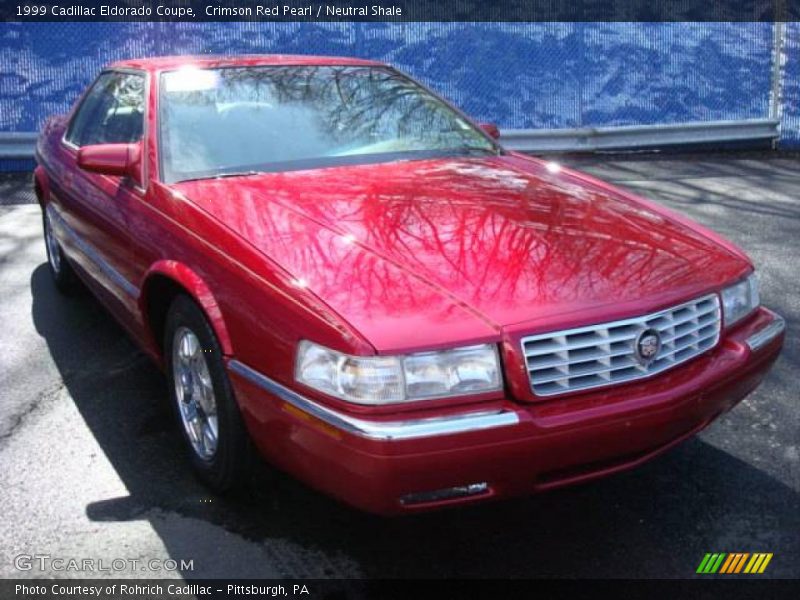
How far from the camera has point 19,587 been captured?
2922 millimetres

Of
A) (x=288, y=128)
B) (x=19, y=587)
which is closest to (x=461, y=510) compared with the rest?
(x=19, y=587)

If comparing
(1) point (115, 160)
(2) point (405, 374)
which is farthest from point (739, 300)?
(1) point (115, 160)

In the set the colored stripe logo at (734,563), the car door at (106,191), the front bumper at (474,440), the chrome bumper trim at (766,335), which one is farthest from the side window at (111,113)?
the colored stripe logo at (734,563)

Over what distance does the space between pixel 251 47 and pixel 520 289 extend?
8.93m

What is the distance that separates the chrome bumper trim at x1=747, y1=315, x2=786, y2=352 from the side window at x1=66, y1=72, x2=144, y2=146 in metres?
2.66

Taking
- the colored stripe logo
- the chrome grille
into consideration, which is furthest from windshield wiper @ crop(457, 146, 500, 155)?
the colored stripe logo

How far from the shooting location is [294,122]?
13.9 ft

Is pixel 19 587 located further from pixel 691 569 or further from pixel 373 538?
pixel 691 569

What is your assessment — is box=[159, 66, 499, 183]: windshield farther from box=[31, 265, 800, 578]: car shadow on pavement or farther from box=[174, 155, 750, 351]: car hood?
box=[31, 265, 800, 578]: car shadow on pavement

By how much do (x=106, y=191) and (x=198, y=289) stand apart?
1312mm

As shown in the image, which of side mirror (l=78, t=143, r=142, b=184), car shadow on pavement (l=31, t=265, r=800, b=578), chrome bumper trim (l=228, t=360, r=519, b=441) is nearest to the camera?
chrome bumper trim (l=228, t=360, r=519, b=441)

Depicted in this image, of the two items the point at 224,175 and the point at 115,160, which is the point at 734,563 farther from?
the point at 115,160

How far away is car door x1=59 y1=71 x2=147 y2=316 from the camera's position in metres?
4.11

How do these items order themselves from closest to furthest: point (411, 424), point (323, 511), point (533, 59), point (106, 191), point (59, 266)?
point (411, 424) → point (323, 511) → point (106, 191) → point (59, 266) → point (533, 59)
